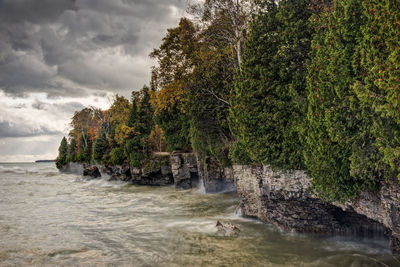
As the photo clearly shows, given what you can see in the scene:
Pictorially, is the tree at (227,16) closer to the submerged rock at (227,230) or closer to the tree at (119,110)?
the submerged rock at (227,230)

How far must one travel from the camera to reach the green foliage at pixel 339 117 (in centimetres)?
731

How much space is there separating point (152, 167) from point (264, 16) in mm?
25178

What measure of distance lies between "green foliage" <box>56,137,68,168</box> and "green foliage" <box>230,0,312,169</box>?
8066 cm

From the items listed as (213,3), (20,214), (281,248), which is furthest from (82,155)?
(281,248)

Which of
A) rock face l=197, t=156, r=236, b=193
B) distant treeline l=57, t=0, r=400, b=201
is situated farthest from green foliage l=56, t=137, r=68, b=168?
distant treeline l=57, t=0, r=400, b=201

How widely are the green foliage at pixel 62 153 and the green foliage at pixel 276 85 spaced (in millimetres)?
80662

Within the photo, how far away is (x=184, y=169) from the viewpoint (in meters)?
29.3

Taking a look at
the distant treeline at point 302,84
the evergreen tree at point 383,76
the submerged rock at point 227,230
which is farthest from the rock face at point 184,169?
the evergreen tree at point 383,76

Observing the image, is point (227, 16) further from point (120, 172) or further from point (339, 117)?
point (120, 172)

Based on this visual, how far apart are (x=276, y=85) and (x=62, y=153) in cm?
8536

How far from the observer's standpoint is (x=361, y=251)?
30.8ft

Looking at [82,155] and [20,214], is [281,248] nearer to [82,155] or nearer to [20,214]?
[20,214]

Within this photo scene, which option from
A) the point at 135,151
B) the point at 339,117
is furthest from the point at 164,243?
the point at 135,151

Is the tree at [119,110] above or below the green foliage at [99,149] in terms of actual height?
above
